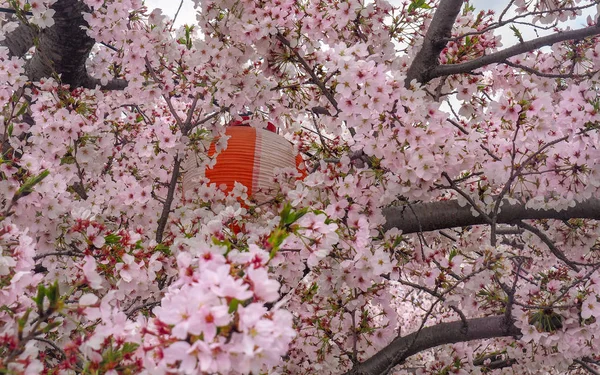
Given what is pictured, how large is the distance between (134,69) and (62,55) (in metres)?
1.45

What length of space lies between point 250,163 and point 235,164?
0.12 meters

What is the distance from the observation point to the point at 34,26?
12.6ft

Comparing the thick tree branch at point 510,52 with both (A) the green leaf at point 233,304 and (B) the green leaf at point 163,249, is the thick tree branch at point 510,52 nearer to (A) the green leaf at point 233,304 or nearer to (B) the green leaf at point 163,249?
(B) the green leaf at point 163,249

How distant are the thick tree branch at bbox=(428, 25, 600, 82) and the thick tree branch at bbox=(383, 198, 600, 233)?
95cm

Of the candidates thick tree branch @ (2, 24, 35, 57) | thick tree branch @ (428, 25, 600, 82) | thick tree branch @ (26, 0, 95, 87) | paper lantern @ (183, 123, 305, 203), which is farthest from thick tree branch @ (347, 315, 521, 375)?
thick tree branch @ (2, 24, 35, 57)

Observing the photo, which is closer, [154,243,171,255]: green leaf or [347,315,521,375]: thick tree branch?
[154,243,171,255]: green leaf

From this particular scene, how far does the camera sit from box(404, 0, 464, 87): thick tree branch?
3197mm

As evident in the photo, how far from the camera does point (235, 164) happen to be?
11.3 feet

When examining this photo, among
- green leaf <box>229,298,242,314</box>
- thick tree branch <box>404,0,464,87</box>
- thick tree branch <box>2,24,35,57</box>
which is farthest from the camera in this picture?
thick tree branch <box>2,24,35,57</box>

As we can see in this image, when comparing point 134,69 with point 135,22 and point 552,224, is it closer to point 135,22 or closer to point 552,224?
point 135,22

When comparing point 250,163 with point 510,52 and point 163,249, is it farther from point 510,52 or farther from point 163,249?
point 510,52

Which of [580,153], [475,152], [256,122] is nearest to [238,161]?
[256,122]

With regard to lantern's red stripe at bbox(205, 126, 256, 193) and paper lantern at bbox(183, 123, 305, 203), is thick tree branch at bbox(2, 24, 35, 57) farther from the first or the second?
lantern's red stripe at bbox(205, 126, 256, 193)

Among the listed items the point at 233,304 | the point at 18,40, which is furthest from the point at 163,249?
the point at 18,40
